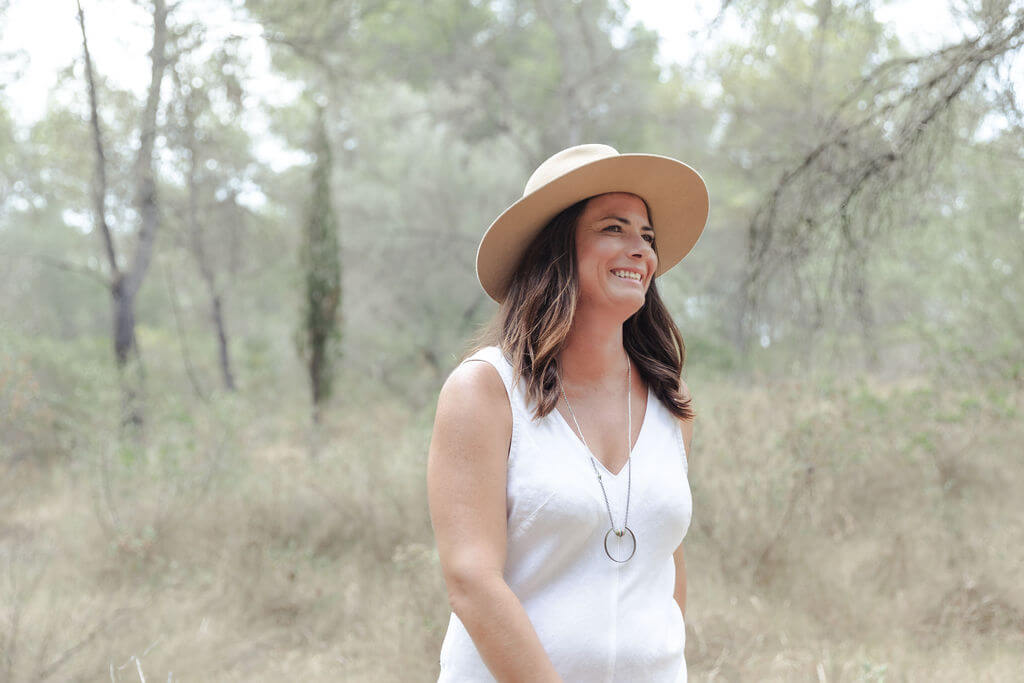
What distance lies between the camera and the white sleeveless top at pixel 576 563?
4.56 ft

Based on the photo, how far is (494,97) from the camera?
14344 mm

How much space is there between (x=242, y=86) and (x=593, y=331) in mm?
9048

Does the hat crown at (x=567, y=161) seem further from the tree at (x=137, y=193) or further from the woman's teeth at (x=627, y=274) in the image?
the tree at (x=137, y=193)

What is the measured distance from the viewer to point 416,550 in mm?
4129

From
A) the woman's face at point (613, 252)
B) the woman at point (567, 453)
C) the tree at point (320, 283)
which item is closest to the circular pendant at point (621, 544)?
the woman at point (567, 453)

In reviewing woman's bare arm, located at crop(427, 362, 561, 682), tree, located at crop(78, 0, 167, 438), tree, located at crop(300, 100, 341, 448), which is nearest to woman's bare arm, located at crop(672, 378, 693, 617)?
woman's bare arm, located at crop(427, 362, 561, 682)

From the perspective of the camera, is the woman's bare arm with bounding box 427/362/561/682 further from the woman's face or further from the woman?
the woman's face

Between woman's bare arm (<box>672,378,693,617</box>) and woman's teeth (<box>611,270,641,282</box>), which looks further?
woman's bare arm (<box>672,378,693,617</box>)

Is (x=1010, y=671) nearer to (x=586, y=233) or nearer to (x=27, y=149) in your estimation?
(x=586, y=233)

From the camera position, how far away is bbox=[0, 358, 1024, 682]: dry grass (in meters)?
3.73

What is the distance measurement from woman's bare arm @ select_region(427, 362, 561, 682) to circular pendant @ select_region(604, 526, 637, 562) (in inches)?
7.8

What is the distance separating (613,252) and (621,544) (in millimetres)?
578

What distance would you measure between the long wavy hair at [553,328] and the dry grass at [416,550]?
1.81 meters

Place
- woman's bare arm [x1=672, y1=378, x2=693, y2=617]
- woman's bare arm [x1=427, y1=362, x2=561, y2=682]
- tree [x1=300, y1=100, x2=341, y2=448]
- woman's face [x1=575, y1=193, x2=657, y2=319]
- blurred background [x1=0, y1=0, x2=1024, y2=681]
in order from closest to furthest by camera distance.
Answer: woman's bare arm [x1=427, y1=362, x2=561, y2=682] < woman's face [x1=575, y1=193, x2=657, y2=319] < woman's bare arm [x1=672, y1=378, x2=693, y2=617] < blurred background [x1=0, y1=0, x2=1024, y2=681] < tree [x1=300, y1=100, x2=341, y2=448]
